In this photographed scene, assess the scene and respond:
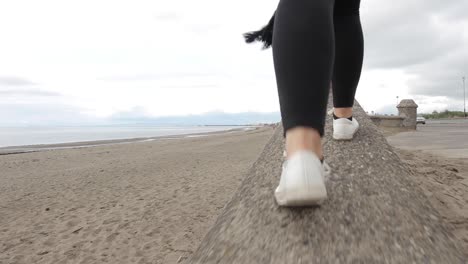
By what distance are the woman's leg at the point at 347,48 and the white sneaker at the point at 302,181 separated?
2.01 feet

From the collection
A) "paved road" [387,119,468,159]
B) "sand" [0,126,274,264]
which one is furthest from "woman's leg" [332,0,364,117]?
"paved road" [387,119,468,159]

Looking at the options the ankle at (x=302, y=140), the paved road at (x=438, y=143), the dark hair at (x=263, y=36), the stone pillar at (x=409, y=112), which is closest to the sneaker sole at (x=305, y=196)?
the ankle at (x=302, y=140)

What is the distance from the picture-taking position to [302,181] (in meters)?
0.96

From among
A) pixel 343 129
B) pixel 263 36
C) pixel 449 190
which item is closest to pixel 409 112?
pixel 449 190

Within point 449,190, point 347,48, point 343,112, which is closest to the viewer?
point 347,48

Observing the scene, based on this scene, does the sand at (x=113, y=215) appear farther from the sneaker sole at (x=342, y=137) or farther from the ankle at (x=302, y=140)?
the ankle at (x=302, y=140)

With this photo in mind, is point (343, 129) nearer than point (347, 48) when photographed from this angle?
No

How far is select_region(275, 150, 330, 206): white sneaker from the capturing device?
965mm

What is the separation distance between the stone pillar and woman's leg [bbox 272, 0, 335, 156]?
17.0 metres

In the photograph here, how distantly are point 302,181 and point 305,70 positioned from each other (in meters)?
0.31

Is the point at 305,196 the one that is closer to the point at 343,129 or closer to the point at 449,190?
the point at 343,129

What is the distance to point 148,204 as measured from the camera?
174 inches

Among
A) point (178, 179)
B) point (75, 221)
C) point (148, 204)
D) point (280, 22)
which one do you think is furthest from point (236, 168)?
point (280, 22)

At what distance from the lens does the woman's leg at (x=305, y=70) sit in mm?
1024
